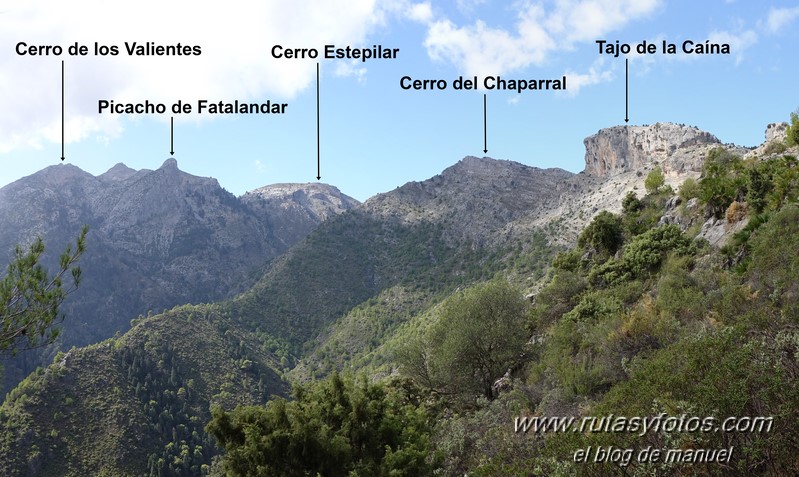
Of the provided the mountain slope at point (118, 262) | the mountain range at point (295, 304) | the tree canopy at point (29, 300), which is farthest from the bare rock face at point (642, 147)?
the mountain slope at point (118, 262)

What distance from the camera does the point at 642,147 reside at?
116125 millimetres

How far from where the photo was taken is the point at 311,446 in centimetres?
1139

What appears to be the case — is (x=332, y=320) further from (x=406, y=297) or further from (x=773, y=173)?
(x=773, y=173)

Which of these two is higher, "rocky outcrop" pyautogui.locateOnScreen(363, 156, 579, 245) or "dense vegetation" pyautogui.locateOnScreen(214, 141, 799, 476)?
"rocky outcrop" pyautogui.locateOnScreen(363, 156, 579, 245)

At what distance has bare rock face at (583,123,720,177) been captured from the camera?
8575 centimetres

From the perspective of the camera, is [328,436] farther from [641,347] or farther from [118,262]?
[118,262]

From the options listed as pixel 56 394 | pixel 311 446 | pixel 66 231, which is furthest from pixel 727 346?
pixel 66 231

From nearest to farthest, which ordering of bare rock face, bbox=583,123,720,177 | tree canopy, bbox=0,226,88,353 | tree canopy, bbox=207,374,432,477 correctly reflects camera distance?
tree canopy, bbox=0,226,88,353
tree canopy, bbox=207,374,432,477
bare rock face, bbox=583,123,720,177

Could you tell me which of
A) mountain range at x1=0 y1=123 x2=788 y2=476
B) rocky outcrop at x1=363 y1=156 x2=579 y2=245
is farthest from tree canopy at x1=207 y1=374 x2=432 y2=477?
rocky outcrop at x1=363 y1=156 x2=579 y2=245

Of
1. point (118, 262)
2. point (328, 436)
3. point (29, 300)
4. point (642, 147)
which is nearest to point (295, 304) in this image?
point (642, 147)

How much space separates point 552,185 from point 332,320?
208 ft

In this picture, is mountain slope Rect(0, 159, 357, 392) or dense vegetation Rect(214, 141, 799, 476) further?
mountain slope Rect(0, 159, 357, 392)

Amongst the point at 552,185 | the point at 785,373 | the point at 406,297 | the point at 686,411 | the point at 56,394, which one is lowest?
the point at 56,394

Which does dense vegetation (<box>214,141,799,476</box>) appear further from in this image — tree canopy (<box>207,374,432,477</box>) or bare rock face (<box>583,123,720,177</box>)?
bare rock face (<box>583,123,720,177</box>)
